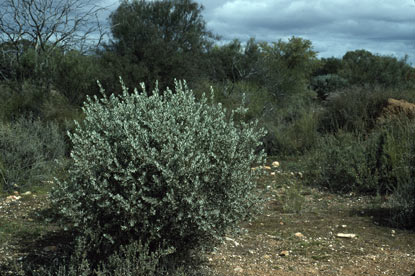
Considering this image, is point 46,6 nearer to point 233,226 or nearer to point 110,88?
point 110,88

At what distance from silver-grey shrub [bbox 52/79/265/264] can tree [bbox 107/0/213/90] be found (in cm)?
833

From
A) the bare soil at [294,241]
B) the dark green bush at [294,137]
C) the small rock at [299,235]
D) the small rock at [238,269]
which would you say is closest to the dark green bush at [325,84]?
the dark green bush at [294,137]

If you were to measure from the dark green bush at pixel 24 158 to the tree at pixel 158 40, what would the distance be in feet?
15.2

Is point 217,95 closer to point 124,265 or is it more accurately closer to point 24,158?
point 24,158

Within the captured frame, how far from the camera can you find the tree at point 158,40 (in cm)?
1225

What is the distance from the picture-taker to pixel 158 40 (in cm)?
1296

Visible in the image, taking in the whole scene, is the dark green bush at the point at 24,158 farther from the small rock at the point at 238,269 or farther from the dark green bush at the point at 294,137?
the dark green bush at the point at 294,137

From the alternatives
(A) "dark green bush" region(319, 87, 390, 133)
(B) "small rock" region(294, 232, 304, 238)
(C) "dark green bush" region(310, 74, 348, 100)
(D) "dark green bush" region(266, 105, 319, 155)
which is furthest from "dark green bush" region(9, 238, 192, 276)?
(C) "dark green bush" region(310, 74, 348, 100)

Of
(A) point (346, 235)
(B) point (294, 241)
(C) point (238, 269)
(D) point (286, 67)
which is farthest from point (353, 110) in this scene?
(D) point (286, 67)

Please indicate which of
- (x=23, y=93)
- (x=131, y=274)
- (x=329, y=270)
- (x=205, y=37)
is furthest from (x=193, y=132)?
(x=205, y=37)

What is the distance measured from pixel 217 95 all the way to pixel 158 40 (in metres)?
2.63

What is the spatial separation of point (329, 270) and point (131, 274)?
5.47 feet

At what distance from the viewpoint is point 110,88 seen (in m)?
11.7

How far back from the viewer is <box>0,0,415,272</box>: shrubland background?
6.43 m
